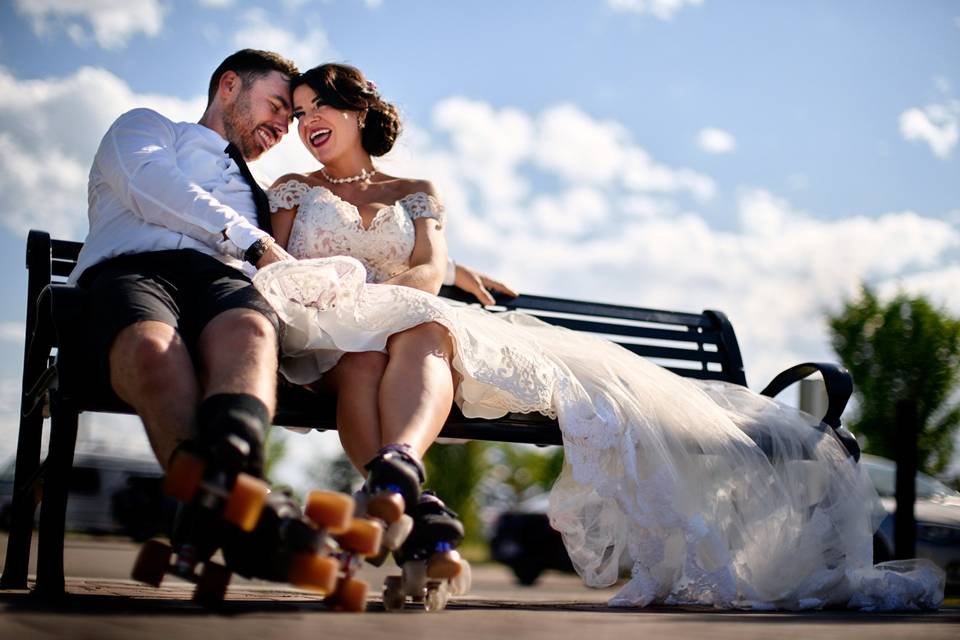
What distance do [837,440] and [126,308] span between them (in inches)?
102

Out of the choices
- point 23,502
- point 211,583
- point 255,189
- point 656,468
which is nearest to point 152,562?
point 211,583

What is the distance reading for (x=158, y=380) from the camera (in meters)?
2.58

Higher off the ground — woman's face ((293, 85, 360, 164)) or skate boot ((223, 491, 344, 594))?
woman's face ((293, 85, 360, 164))

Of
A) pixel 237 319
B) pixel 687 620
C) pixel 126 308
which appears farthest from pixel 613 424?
pixel 126 308

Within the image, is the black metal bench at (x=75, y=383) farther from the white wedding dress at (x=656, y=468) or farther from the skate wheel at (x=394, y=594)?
the skate wheel at (x=394, y=594)

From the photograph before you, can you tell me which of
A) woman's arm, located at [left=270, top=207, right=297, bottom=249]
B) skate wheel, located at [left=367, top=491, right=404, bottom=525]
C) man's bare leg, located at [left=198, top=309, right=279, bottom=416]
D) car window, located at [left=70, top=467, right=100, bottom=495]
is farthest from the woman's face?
car window, located at [left=70, top=467, right=100, bottom=495]

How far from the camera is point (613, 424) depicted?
3.58 metres

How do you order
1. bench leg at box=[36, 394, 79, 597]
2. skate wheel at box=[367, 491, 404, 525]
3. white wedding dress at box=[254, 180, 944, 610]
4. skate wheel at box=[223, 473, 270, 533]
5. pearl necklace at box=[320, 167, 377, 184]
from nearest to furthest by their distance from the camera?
skate wheel at box=[223, 473, 270, 533] → skate wheel at box=[367, 491, 404, 525] → bench leg at box=[36, 394, 79, 597] → white wedding dress at box=[254, 180, 944, 610] → pearl necklace at box=[320, 167, 377, 184]

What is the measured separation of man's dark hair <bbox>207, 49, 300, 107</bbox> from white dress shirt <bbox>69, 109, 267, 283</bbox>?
447 mm

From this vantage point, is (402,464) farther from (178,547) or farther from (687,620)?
(687,620)

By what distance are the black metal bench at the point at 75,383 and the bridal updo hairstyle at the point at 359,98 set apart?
765 millimetres

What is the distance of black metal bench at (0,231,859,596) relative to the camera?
298 centimetres

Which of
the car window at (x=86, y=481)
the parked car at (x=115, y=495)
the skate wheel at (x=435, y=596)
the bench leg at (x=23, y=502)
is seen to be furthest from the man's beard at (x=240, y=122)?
the car window at (x=86, y=481)

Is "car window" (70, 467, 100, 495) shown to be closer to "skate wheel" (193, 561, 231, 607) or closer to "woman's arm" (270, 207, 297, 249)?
"woman's arm" (270, 207, 297, 249)
